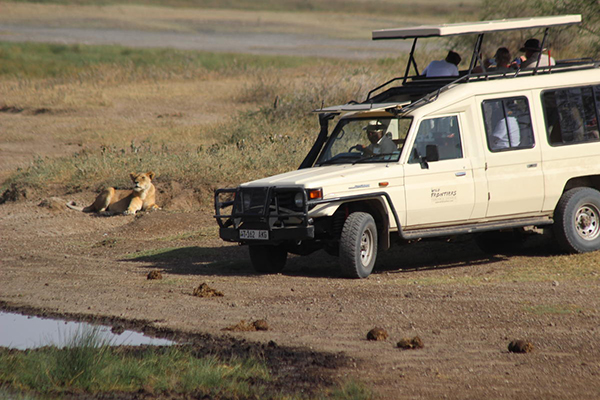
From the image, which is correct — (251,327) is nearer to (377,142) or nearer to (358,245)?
(358,245)

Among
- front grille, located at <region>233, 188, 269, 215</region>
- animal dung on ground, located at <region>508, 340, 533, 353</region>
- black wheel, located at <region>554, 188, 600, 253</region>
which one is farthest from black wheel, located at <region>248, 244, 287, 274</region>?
animal dung on ground, located at <region>508, 340, 533, 353</region>

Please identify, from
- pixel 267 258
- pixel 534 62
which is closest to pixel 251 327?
pixel 267 258

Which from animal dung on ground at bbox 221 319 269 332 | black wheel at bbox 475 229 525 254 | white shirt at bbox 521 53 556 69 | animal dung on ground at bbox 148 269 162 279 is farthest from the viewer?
black wheel at bbox 475 229 525 254

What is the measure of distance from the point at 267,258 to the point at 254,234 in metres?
0.78

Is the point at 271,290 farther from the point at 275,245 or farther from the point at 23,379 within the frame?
the point at 23,379

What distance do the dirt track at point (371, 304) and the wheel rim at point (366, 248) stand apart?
248 mm

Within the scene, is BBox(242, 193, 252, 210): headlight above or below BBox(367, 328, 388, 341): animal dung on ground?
above

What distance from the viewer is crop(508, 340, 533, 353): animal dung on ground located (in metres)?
6.38

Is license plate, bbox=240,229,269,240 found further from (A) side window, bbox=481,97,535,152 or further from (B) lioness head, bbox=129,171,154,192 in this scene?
(B) lioness head, bbox=129,171,154,192

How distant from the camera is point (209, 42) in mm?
53469

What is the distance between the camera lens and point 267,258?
10.3m

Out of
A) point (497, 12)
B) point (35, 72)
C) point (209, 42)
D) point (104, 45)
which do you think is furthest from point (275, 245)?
point (209, 42)

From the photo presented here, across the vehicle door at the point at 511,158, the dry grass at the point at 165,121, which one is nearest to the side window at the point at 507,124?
the vehicle door at the point at 511,158

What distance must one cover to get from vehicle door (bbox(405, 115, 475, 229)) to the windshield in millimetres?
251
